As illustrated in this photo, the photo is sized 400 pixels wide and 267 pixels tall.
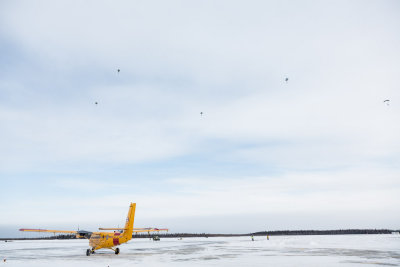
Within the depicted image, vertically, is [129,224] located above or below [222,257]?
above

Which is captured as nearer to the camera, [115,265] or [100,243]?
[115,265]

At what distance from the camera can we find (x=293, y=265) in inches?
857

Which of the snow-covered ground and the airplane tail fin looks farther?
the airplane tail fin

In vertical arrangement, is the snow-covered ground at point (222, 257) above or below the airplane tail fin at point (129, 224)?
below

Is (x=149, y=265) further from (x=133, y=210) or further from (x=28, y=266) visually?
(x=133, y=210)

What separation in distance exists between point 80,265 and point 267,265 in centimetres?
1369

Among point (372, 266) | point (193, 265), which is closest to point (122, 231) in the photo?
point (193, 265)

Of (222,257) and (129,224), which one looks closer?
(222,257)

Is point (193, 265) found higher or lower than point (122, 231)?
lower

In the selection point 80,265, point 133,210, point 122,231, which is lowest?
point 80,265

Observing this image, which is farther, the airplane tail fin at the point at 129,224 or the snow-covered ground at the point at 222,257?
the airplane tail fin at the point at 129,224

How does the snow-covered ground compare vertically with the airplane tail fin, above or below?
below

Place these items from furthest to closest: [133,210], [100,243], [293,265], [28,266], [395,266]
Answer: [133,210] → [100,243] → [28,266] → [293,265] → [395,266]

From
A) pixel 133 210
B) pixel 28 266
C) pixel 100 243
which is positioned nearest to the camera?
pixel 28 266
